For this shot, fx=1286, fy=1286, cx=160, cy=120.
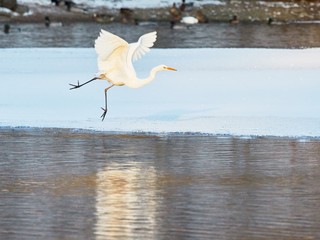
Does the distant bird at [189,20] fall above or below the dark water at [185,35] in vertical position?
below

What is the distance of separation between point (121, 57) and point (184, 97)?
188 cm

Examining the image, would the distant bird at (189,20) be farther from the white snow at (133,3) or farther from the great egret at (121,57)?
the great egret at (121,57)

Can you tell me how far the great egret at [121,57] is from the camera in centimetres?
1460

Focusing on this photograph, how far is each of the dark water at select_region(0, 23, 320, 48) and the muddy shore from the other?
236 cm

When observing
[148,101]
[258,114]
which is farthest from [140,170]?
[148,101]

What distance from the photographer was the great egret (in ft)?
47.9

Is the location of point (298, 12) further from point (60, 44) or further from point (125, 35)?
A: point (60, 44)

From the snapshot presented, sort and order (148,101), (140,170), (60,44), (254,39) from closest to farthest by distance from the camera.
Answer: (140,170) < (148,101) < (60,44) < (254,39)

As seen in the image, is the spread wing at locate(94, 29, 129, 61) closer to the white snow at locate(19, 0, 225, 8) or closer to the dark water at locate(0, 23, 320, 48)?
the dark water at locate(0, 23, 320, 48)

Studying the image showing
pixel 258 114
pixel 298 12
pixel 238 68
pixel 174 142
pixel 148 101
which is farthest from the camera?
pixel 298 12

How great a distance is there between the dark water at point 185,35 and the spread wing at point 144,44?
41.1ft

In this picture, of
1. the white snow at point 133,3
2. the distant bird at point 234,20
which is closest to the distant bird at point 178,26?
the distant bird at point 234,20

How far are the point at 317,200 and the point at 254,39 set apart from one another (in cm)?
2112

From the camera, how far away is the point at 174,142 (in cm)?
1323
